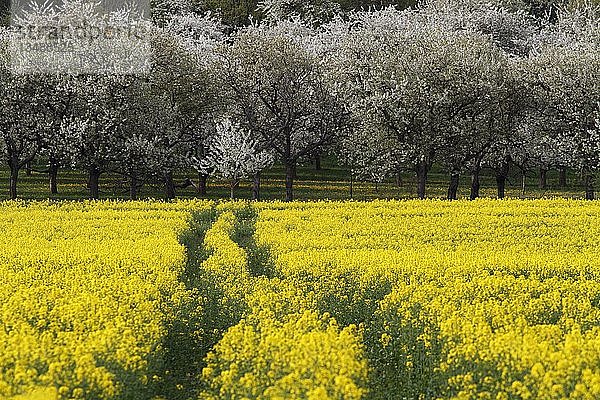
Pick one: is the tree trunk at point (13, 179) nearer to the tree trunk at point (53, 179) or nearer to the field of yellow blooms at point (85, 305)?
the tree trunk at point (53, 179)

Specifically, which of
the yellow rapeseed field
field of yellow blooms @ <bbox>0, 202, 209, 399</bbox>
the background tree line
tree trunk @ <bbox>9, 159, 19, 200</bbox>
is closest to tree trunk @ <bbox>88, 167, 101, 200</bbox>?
the background tree line

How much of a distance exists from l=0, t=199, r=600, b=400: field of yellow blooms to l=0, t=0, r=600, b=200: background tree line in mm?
18484

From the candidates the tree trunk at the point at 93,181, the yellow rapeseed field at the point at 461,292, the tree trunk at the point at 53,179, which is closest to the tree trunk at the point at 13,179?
the tree trunk at the point at 53,179

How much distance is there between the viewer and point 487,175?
6300 centimetres

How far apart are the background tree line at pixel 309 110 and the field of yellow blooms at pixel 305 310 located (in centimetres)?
1848

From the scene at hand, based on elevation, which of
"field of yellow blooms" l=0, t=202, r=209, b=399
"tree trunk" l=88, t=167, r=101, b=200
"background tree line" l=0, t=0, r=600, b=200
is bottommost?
"field of yellow blooms" l=0, t=202, r=209, b=399

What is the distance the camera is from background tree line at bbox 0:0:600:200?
4556 cm

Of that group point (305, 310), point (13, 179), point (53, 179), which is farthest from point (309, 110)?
point (305, 310)

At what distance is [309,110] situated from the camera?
50.2 meters

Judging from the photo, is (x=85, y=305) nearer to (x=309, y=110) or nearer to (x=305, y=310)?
(x=305, y=310)

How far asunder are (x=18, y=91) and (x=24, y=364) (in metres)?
39.9

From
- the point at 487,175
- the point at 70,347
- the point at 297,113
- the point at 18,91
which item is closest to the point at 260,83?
the point at 297,113

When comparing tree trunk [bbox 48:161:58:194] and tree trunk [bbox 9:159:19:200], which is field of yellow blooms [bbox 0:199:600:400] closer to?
tree trunk [bbox 9:159:19:200]

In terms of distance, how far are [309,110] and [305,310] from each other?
3829 centimetres
